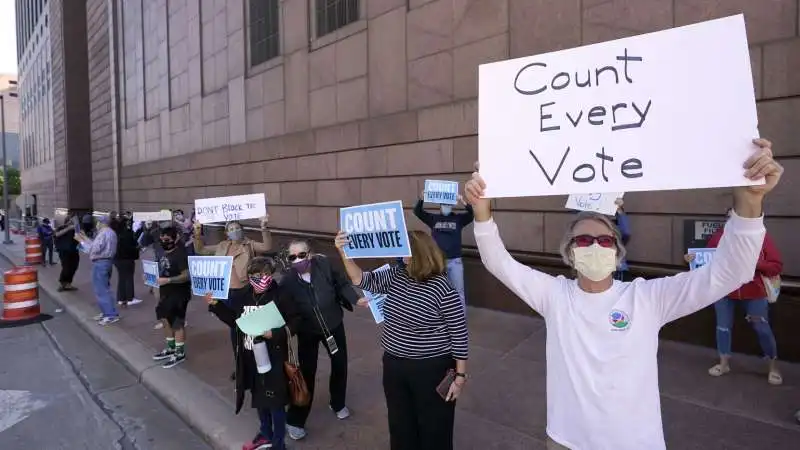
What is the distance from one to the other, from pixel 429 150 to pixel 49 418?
652cm

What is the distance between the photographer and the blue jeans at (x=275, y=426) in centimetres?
382

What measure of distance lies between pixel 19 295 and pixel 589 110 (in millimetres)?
11027

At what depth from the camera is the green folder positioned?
3.66 meters

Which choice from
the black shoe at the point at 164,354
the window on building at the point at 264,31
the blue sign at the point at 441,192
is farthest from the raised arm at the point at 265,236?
the window on building at the point at 264,31

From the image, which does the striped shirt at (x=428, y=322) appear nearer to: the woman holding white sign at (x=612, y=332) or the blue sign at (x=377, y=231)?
the blue sign at (x=377, y=231)

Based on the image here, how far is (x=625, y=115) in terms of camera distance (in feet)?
6.79

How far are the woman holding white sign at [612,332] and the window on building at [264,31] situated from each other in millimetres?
12773

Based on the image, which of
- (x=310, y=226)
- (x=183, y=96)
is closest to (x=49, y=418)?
(x=310, y=226)

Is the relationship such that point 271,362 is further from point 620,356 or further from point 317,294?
point 620,356

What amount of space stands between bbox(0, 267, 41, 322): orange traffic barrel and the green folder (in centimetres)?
830

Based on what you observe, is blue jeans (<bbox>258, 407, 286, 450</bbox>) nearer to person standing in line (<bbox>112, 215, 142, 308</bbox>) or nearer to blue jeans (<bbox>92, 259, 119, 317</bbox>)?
blue jeans (<bbox>92, 259, 119, 317</bbox>)

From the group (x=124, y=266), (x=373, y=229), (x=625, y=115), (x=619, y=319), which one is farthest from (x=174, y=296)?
(x=625, y=115)

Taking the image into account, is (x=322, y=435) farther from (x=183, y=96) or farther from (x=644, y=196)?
(x=183, y=96)

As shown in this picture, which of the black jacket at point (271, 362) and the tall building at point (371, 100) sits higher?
the tall building at point (371, 100)
